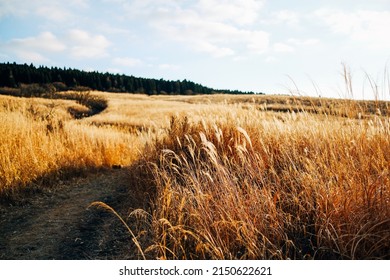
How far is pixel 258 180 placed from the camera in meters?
2.81

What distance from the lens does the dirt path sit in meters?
2.62

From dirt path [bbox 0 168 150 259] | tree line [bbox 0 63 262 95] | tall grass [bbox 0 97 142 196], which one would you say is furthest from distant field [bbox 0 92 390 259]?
tree line [bbox 0 63 262 95]

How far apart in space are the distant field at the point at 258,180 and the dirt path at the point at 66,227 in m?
0.25

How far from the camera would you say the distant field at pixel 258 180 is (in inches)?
77.4

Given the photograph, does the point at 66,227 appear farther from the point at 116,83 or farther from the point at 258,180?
the point at 116,83

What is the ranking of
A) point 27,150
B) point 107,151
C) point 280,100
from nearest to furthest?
point 27,150 < point 107,151 < point 280,100

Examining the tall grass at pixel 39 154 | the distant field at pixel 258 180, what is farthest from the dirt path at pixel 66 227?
the tall grass at pixel 39 154

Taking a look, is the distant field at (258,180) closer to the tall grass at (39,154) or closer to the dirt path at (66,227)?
the tall grass at (39,154)

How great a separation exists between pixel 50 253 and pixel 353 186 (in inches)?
95.8

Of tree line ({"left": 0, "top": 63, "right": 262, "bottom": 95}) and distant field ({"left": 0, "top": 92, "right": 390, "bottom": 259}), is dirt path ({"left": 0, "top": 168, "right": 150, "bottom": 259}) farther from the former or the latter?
tree line ({"left": 0, "top": 63, "right": 262, "bottom": 95})

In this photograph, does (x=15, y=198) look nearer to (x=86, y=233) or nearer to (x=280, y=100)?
(x=86, y=233)

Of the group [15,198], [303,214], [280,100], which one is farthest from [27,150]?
[280,100]

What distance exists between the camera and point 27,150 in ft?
15.9

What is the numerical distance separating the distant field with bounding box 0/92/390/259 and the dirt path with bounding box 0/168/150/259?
0.80 ft
